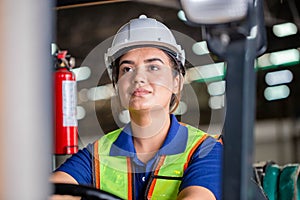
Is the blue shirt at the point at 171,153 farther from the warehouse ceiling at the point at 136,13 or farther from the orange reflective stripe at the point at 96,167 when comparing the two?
the warehouse ceiling at the point at 136,13

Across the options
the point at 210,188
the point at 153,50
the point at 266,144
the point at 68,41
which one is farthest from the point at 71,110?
the point at 266,144

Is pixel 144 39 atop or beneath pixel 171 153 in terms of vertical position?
atop

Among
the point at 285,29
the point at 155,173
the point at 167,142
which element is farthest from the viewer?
the point at 285,29

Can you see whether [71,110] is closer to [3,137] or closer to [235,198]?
[235,198]

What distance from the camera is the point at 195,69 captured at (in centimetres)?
283

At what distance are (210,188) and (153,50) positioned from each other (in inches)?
22.6

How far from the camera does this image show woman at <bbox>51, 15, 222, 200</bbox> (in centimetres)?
220

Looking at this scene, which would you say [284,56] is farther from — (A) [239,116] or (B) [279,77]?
(A) [239,116]

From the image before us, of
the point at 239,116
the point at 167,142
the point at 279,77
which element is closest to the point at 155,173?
the point at 167,142

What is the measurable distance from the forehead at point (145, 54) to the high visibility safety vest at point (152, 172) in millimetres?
265

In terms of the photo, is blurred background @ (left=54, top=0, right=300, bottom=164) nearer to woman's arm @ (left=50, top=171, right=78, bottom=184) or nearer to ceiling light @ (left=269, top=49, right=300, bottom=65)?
ceiling light @ (left=269, top=49, right=300, bottom=65)

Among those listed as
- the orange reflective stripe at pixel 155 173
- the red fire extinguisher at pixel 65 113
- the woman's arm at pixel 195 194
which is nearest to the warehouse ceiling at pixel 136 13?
the red fire extinguisher at pixel 65 113

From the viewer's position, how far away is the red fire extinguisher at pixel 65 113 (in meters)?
2.86

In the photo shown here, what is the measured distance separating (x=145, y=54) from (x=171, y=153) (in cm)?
35
